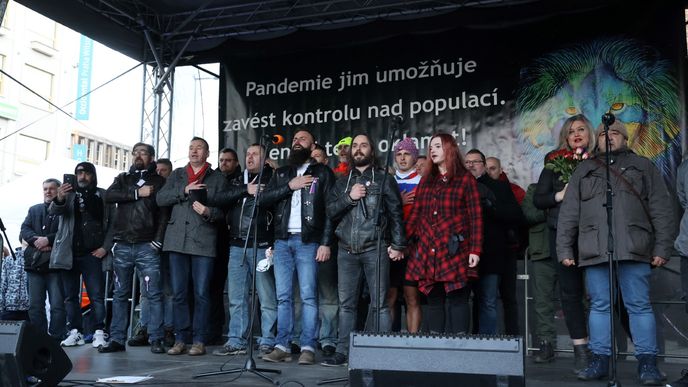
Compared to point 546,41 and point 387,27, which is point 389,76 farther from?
point 546,41

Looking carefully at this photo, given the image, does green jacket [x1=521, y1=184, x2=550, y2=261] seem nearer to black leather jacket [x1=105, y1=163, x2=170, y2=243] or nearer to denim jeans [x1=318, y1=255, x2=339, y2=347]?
denim jeans [x1=318, y1=255, x2=339, y2=347]

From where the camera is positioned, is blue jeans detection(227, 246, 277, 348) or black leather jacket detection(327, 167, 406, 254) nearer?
black leather jacket detection(327, 167, 406, 254)

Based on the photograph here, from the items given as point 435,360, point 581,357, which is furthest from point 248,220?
point 435,360

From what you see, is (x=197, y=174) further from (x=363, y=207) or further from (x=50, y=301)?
(x=50, y=301)

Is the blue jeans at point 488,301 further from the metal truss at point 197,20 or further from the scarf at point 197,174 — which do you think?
the metal truss at point 197,20

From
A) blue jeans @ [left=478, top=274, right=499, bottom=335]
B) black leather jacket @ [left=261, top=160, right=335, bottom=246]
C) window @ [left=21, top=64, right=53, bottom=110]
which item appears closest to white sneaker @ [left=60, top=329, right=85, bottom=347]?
black leather jacket @ [left=261, top=160, right=335, bottom=246]

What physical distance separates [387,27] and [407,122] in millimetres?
1272

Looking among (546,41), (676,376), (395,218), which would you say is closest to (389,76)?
(546,41)

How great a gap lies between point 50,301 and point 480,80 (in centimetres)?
532

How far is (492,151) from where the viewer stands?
8031 mm

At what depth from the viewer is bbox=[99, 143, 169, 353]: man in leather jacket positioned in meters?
6.34

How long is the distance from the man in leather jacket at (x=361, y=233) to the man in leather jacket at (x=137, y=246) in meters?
1.97

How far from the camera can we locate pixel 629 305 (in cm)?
439

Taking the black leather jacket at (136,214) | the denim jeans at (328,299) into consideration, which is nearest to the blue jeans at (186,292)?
the black leather jacket at (136,214)
